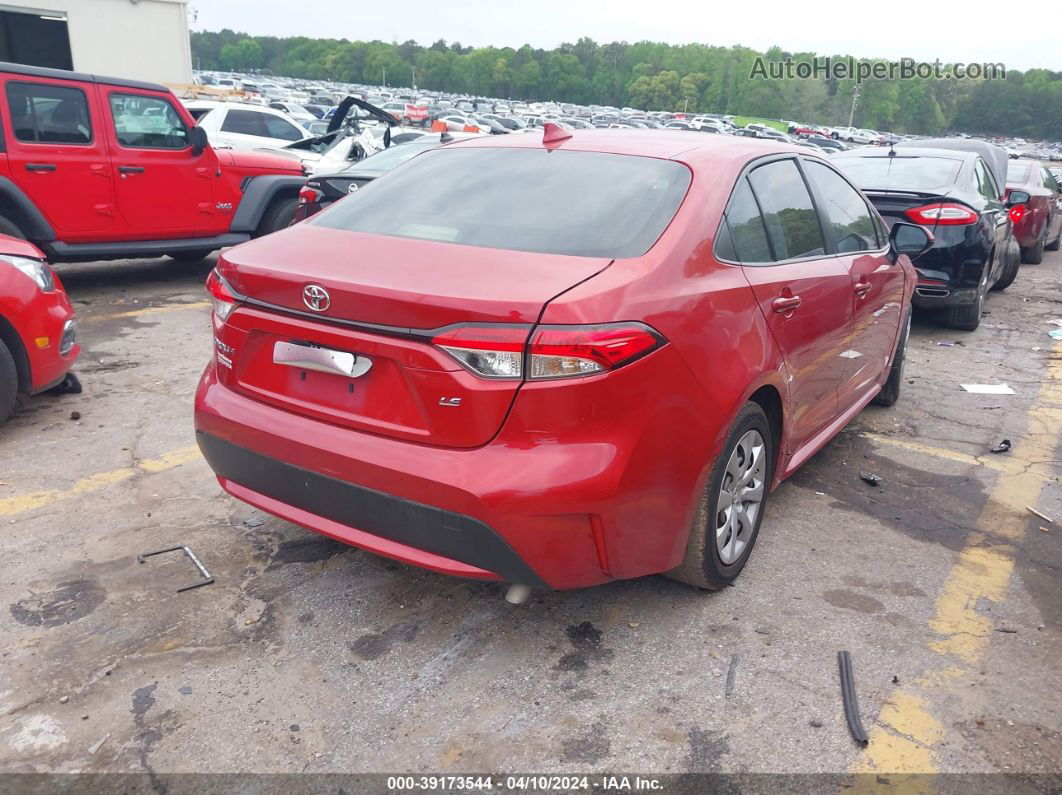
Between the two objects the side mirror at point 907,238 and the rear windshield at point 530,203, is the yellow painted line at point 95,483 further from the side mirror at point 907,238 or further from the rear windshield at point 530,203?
the side mirror at point 907,238

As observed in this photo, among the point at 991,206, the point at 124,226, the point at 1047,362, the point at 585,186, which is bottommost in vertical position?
the point at 1047,362

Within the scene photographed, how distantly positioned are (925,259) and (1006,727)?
575 cm

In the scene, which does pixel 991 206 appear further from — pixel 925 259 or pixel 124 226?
pixel 124 226

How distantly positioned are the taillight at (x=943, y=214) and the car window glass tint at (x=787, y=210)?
13.5 ft

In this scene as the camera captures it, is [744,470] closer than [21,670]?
No

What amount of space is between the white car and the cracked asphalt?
1030 cm

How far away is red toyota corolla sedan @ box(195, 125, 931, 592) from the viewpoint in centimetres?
252

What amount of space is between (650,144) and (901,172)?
553 centimetres

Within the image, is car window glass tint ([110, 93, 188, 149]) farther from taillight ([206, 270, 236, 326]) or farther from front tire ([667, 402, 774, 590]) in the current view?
front tire ([667, 402, 774, 590])

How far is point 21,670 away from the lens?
278cm

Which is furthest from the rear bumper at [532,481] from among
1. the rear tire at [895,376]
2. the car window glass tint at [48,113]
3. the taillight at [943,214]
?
the car window glass tint at [48,113]

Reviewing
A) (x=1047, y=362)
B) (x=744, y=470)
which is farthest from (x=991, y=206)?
(x=744, y=470)

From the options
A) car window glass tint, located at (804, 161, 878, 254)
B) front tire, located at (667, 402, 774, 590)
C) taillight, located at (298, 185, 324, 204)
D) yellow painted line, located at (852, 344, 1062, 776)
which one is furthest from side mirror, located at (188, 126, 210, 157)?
front tire, located at (667, 402, 774, 590)

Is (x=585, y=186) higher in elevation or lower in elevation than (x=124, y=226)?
higher
